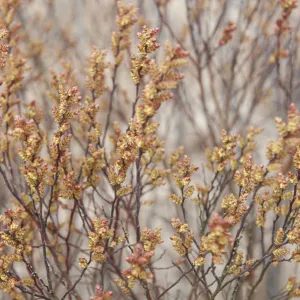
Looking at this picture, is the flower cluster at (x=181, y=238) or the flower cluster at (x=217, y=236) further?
the flower cluster at (x=181, y=238)

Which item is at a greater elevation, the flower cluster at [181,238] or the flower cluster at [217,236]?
the flower cluster at [181,238]

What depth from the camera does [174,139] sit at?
5.84 meters

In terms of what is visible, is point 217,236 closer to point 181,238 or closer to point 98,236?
point 181,238

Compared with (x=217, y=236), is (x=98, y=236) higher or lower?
higher

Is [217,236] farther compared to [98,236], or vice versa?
[98,236]

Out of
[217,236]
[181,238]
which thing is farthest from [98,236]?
[217,236]

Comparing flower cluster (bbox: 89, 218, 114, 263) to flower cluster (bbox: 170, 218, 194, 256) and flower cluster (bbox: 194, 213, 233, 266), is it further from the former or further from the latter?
flower cluster (bbox: 194, 213, 233, 266)

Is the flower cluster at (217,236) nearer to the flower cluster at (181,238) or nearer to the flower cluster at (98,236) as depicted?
the flower cluster at (181,238)

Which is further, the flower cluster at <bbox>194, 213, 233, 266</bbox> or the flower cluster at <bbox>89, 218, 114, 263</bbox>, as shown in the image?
the flower cluster at <bbox>89, 218, 114, 263</bbox>

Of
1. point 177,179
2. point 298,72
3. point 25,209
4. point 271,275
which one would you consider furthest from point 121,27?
point 271,275

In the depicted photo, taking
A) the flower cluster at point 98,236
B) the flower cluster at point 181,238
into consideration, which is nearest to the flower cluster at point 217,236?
the flower cluster at point 181,238

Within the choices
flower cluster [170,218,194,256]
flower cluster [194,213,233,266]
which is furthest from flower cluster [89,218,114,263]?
flower cluster [194,213,233,266]

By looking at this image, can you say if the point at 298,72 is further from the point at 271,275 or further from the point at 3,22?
the point at 3,22

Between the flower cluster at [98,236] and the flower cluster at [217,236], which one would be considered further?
the flower cluster at [98,236]
